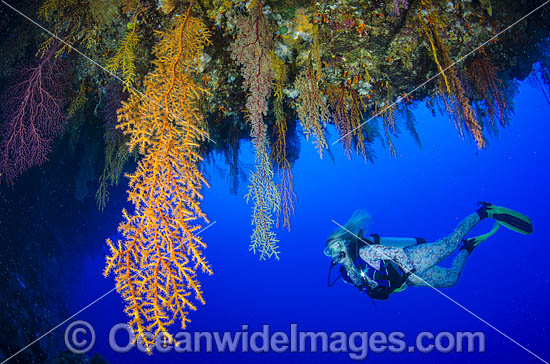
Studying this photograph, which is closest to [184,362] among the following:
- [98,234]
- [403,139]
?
[98,234]

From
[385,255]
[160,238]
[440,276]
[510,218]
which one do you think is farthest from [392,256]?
[160,238]

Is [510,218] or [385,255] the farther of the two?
[510,218]

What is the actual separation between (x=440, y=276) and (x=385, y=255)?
2412 millimetres

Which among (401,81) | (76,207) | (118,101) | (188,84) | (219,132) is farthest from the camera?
(76,207)

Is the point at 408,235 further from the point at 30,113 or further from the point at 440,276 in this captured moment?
the point at 30,113

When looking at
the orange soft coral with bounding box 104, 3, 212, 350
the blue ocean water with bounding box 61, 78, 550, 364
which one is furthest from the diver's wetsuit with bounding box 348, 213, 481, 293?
the blue ocean water with bounding box 61, 78, 550, 364

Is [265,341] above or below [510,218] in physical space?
below

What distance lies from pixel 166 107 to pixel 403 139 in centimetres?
5410

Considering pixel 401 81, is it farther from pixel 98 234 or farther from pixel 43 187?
pixel 98 234

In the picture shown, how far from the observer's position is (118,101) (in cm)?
342

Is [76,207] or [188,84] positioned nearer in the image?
[188,84]

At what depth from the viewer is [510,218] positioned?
654 cm

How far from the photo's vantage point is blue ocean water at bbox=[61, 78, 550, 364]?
142 feet

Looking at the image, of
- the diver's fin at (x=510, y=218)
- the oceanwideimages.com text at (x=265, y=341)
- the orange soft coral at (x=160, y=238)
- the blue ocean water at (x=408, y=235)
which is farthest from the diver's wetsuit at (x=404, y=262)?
the blue ocean water at (x=408, y=235)
